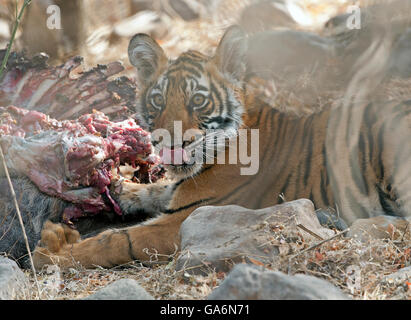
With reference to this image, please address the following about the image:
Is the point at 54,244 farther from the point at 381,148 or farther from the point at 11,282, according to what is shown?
the point at 381,148

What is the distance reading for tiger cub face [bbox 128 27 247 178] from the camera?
11.4 feet

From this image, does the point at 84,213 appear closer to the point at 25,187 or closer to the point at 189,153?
the point at 25,187

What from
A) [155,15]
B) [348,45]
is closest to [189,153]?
[348,45]

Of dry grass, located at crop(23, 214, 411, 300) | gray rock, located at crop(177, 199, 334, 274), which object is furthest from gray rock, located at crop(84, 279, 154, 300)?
gray rock, located at crop(177, 199, 334, 274)

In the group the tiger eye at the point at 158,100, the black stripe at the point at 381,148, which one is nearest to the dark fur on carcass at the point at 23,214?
the tiger eye at the point at 158,100

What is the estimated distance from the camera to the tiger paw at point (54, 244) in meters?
3.17

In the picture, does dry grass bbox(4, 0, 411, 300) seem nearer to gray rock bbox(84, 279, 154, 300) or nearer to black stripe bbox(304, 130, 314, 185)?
gray rock bbox(84, 279, 154, 300)

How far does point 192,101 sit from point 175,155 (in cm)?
36

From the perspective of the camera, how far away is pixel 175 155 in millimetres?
3516

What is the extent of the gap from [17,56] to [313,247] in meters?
3.32

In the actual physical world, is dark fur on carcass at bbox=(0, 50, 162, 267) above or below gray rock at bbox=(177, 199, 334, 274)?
above

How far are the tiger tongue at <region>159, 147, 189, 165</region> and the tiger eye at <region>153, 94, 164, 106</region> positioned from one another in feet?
1.11

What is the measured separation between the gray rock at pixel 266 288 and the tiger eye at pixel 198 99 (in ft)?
5.81
